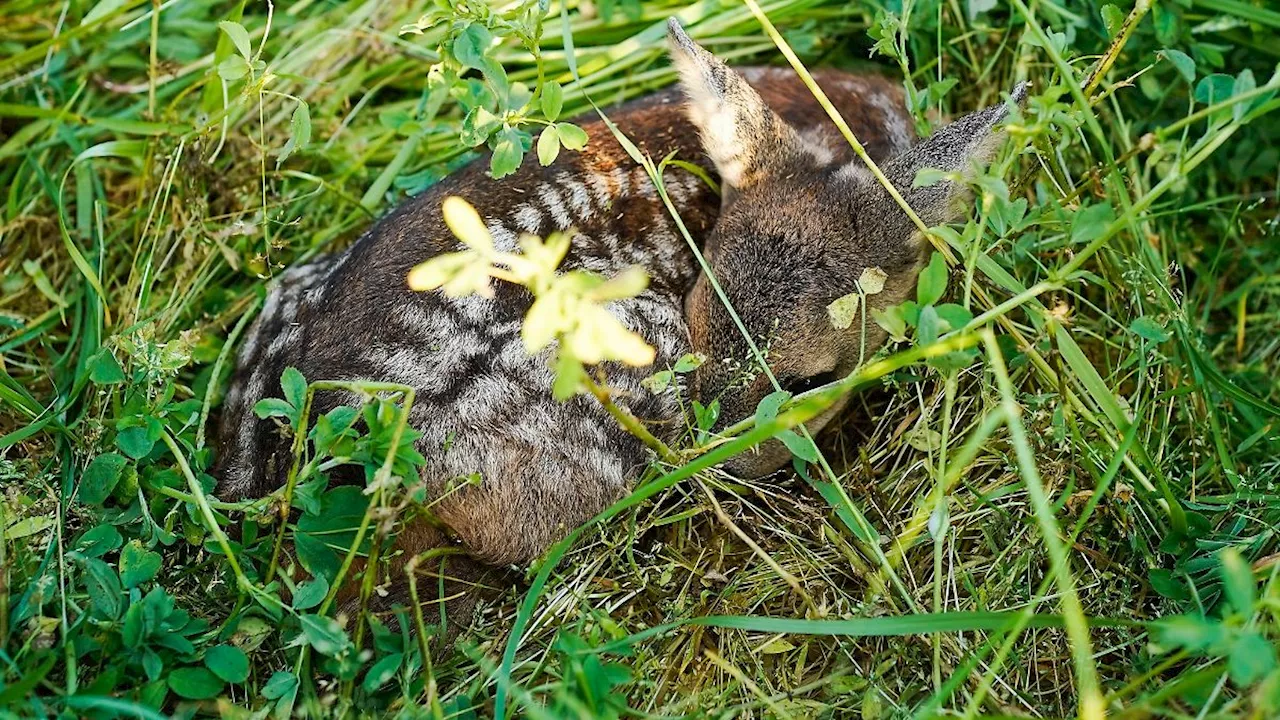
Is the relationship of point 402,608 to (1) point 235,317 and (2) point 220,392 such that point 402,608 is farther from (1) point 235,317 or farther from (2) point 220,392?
(1) point 235,317

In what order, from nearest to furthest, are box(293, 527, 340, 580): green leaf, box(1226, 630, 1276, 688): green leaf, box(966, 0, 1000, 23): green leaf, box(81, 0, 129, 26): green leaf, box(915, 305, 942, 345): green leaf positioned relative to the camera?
box(1226, 630, 1276, 688): green leaf
box(915, 305, 942, 345): green leaf
box(293, 527, 340, 580): green leaf
box(966, 0, 1000, 23): green leaf
box(81, 0, 129, 26): green leaf

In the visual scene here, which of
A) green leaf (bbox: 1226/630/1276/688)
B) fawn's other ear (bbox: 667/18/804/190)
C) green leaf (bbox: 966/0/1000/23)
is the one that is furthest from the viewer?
green leaf (bbox: 966/0/1000/23)

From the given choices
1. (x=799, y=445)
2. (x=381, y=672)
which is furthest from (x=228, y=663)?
(x=799, y=445)

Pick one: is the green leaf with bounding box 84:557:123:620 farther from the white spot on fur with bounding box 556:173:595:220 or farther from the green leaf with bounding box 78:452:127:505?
the white spot on fur with bounding box 556:173:595:220

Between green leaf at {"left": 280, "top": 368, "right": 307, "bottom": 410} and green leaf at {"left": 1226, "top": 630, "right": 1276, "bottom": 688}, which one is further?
green leaf at {"left": 280, "top": 368, "right": 307, "bottom": 410}

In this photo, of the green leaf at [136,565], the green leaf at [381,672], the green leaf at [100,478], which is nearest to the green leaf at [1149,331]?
the green leaf at [381,672]

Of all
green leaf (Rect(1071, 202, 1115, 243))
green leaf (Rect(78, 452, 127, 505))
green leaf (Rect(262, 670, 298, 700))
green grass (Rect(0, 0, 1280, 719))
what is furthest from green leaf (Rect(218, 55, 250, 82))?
green leaf (Rect(1071, 202, 1115, 243))

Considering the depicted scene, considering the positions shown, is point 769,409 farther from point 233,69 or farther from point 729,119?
point 233,69
